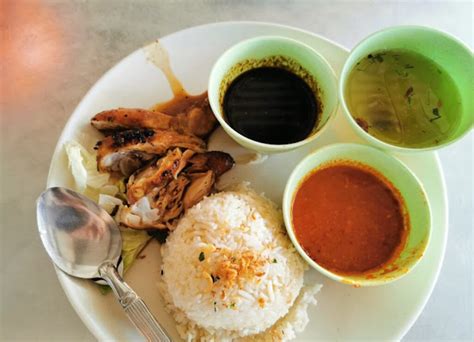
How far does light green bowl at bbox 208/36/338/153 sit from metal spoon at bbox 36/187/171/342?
1.90 ft

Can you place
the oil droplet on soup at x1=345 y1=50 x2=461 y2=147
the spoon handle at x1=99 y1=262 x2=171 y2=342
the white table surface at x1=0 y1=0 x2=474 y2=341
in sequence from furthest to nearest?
the white table surface at x1=0 y1=0 x2=474 y2=341 → the oil droplet on soup at x1=345 y1=50 x2=461 y2=147 → the spoon handle at x1=99 y1=262 x2=171 y2=342

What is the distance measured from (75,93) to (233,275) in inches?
49.2

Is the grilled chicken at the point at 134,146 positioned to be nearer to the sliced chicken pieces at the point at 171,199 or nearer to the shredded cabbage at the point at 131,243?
the sliced chicken pieces at the point at 171,199

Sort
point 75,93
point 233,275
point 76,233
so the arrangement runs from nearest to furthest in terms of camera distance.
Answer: point 233,275 < point 76,233 < point 75,93

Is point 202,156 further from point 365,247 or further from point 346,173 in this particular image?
A: point 365,247

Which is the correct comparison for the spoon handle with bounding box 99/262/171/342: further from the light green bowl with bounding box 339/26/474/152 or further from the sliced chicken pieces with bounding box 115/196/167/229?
the light green bowl with bounding box 339/26/474/152

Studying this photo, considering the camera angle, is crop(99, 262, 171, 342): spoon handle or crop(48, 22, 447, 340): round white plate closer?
crop(99, 262, 171, 342): spoon handle

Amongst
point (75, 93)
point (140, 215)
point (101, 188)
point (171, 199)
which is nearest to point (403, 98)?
point (171, 199)

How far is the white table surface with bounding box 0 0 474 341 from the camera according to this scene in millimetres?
1907

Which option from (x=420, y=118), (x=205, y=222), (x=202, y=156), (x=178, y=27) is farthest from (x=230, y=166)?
(x=178, y=27)

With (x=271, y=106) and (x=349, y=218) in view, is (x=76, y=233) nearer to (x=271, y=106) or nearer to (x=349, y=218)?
(x=271, y=106)

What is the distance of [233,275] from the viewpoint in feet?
5.05

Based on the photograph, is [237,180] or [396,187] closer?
[396,187]

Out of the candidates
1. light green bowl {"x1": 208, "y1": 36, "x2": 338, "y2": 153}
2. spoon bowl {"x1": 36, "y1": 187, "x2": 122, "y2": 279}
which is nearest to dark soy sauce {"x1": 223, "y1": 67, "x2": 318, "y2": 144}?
light green bowl {"x1": 208, "y1": 36, "x2": 338, "y2": 153}
